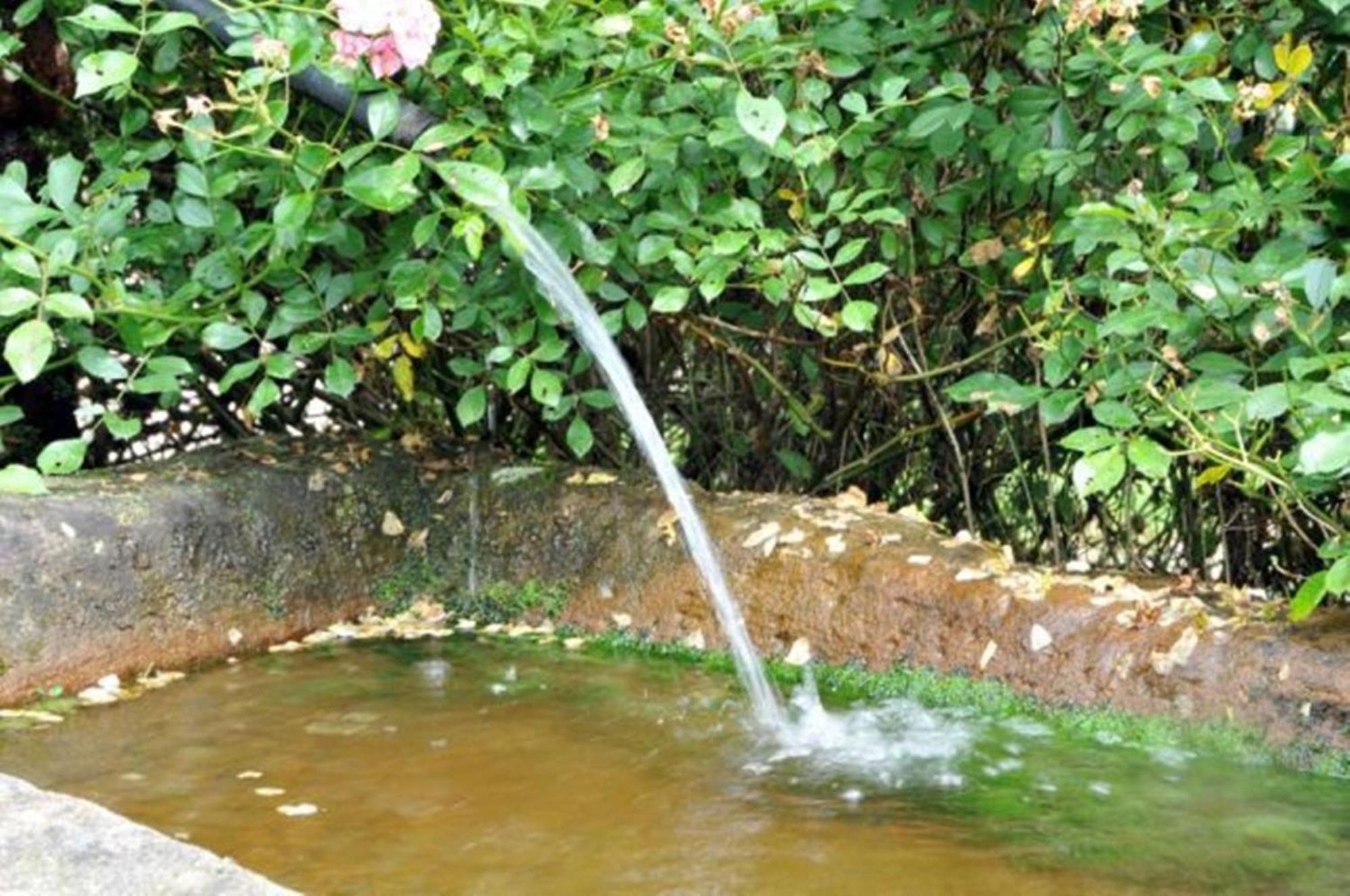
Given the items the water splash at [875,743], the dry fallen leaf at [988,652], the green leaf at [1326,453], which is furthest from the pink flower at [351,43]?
the green leaf at [1326,453]

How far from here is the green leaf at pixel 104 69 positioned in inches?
139

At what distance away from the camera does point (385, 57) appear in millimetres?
3564

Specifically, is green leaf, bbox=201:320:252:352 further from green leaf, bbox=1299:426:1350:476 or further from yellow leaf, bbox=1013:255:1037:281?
green leaf, bbox=1299:426:1350:476

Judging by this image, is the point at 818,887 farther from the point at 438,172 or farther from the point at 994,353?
the point at 994,353

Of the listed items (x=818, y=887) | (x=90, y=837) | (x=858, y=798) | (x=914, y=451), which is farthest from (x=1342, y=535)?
(x=90, y=837)

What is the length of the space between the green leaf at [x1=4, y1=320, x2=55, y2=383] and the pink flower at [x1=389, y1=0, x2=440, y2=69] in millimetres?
885

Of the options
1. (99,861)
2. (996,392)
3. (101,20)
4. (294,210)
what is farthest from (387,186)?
(99,861)

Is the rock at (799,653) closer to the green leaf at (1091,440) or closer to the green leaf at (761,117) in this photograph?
the green leaf at (1091,440)

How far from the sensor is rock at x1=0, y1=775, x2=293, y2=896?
6.30 ft

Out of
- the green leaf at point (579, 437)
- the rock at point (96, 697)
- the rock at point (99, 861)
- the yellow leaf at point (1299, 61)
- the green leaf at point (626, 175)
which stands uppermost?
the yellow leaf at point (1299, 61)

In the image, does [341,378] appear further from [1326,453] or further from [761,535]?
A: [1326,453]

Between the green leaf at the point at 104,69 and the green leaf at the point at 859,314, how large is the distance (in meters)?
1.45

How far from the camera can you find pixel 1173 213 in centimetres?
351

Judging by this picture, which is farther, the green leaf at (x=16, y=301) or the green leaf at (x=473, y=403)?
the green leaf at (x=473, y=403)
